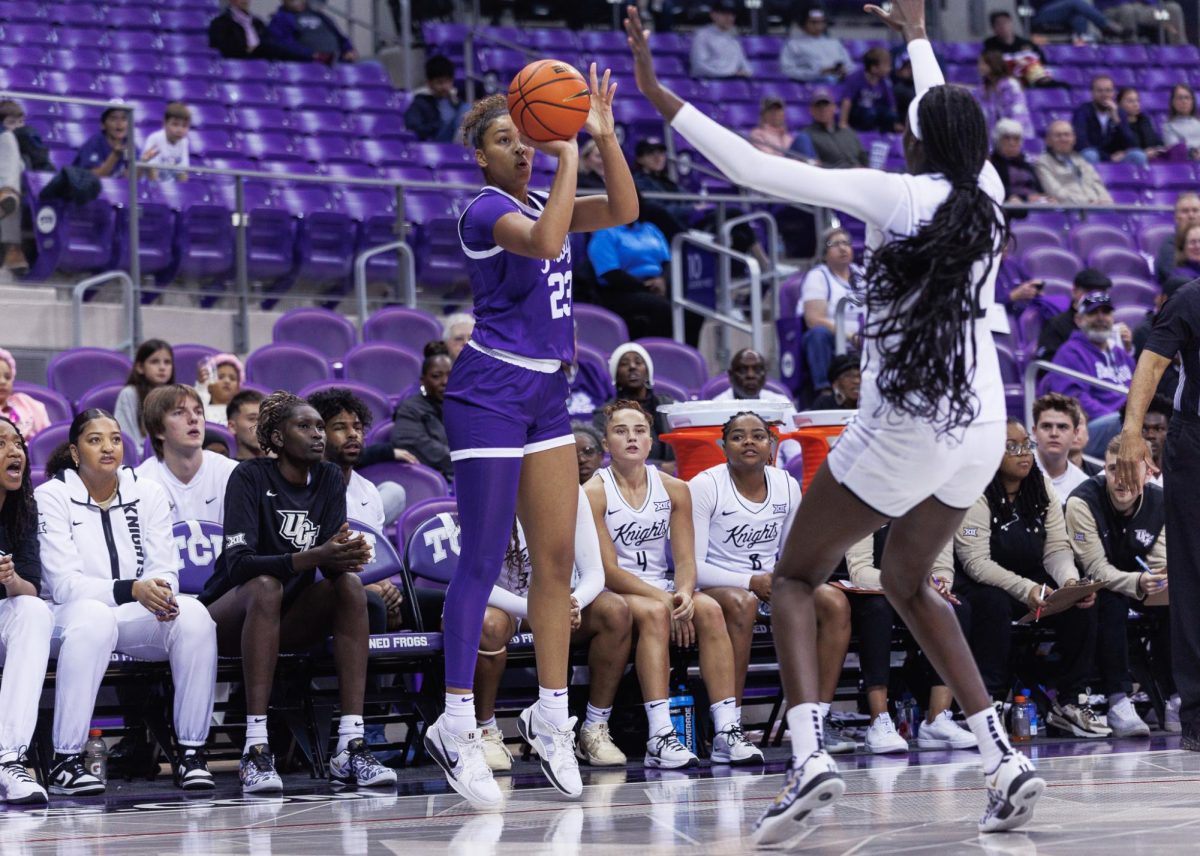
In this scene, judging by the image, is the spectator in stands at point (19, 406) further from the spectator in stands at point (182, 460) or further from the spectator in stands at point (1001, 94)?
the spectator in stands at point (1001, 94)

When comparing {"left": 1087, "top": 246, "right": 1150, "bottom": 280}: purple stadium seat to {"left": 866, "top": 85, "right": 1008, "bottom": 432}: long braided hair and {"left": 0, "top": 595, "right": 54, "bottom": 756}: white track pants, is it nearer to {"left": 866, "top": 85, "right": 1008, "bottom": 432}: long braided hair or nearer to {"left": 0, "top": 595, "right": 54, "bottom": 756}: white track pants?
{"left": 0, "top": 595, "right": 54, "bottom": 756}: white track pants

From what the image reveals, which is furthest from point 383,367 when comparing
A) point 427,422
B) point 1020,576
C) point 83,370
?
point 1020,576

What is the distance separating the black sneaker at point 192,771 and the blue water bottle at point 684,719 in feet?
6.28

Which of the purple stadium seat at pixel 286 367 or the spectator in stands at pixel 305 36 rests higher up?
the spectator in stands at pixel 305 36

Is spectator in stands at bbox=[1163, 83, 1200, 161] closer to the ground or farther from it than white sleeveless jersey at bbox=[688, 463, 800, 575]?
farther from it

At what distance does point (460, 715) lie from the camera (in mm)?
5000

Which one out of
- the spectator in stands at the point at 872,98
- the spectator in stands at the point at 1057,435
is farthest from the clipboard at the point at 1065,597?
the spectator in stands at the point at 872,98

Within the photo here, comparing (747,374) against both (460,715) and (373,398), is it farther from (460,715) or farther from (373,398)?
(460,715)

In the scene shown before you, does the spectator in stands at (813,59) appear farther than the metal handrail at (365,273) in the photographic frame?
Yes

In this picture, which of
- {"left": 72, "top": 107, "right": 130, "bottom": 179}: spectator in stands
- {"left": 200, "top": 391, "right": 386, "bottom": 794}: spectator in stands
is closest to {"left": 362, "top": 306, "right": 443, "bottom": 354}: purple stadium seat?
{"left": 72, "top": 107, "right": 130, "bottom": 179}: spectator in stands

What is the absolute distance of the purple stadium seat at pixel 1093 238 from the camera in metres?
13.3

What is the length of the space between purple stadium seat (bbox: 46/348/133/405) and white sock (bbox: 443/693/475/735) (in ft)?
15.6

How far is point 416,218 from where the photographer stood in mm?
11586

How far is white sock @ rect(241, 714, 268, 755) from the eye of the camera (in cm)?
597
